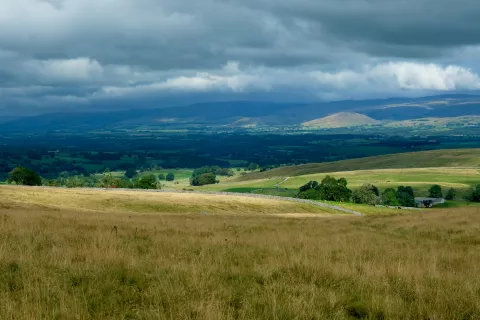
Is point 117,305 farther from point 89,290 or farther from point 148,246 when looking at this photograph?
point 148,246

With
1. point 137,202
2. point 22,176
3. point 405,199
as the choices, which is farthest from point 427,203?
point 22,176

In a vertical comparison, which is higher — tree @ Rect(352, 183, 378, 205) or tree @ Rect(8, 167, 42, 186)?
tree @ Rect(8, 167, 42, 186)

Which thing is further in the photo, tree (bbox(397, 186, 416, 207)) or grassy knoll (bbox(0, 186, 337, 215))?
tree (bbox(397, 186, 416, 207))

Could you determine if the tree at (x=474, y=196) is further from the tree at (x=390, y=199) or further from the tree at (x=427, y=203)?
the tree at (x=390, y=199)

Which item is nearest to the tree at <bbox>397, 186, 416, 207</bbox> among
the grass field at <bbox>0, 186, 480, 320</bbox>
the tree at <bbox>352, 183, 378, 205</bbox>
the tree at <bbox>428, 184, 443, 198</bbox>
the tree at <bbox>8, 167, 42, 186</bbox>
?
the tree at <bbox>428, 184, 443, 198</bbox>

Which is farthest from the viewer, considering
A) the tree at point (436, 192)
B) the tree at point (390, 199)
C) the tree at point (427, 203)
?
the tree at point (436, 192)

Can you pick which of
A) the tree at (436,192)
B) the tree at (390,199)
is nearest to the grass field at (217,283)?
the tree at (390,199)

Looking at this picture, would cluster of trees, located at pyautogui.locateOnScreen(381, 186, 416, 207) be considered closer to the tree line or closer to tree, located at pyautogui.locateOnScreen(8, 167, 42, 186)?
the tree line

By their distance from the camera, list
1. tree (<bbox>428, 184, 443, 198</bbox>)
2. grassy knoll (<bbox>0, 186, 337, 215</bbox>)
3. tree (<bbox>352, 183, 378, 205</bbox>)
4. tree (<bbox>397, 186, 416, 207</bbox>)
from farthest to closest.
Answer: tree (<bbox>428, 184, 443, 198</bbox>)
tree (<bbox>397, 186, 416, 207</bbox>)
tree (<bbox>352, 183, 378, 205</bbox>)
grassy knoll (<bbox>0, 186, 337, 215</bbox>)

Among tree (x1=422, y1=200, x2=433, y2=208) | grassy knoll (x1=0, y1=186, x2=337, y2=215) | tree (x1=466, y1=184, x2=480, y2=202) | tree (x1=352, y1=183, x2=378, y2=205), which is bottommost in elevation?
tree (x1=422, y1=200, x2=433, y2=208)

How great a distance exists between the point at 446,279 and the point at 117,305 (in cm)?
683

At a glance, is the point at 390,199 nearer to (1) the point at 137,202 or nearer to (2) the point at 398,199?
(2) the point at 398,199

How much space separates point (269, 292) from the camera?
7992 mm

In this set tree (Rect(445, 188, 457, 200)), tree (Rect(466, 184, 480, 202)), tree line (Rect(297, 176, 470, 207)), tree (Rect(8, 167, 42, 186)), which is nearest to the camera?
tree (Rect(8, 167, 42, 186))
